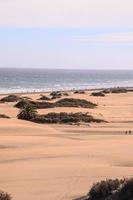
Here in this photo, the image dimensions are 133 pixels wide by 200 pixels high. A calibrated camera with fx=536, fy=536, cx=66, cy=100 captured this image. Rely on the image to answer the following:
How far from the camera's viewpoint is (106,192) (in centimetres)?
892

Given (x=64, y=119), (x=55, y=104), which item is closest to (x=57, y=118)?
(x=64, y=119)

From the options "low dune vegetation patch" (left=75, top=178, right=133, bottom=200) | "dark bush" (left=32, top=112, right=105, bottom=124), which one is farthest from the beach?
→ "dark bush" (left=32, top=112, right=105, bottom=124)

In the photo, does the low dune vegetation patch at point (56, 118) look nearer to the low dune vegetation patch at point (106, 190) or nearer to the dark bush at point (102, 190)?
the low dune vegetation patch at point (106, 190)

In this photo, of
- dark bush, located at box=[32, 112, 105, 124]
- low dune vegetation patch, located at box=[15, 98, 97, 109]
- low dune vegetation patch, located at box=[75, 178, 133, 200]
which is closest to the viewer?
low dune vegetation patch, located at box=[75, 178, 133, 200]

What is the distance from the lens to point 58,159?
45.4 feet

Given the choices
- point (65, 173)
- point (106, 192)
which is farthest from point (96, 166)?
point (106, 192)

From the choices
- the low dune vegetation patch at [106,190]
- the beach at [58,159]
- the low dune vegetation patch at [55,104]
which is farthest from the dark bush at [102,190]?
the low dune vegetation patch at [55,104]

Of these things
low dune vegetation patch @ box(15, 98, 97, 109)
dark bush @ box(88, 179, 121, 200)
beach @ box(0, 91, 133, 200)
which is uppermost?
low dune vegetation patch @ box(15, 98, 97, 109)

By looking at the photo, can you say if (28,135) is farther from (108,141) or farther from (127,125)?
(127,125)

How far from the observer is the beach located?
10.6 metres

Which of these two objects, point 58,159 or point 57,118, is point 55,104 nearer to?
point 57,118

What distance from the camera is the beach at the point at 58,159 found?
1056 cm

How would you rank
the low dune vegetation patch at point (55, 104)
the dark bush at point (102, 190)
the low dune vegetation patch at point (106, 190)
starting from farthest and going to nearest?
the low dune vegetation patch at point (55, 104) → the dark bush at point (102, 190) → the low dune vegetation patch at point (106, 190)

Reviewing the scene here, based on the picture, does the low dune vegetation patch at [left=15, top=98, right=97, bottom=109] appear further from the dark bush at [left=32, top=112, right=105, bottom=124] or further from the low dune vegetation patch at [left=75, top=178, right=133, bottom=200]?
the low dune vegetation patch at [left=75, top=178, right=133, bottom=200]
